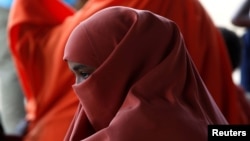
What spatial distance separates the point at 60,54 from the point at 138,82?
1.38ft

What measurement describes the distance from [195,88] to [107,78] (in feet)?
0.57

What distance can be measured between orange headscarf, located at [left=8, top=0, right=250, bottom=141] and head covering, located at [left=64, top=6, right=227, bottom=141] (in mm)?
259

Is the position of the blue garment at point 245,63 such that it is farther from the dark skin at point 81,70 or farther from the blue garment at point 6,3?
the dark skin at point 81,70

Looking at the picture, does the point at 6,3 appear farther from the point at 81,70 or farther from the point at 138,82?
the point at 138,82

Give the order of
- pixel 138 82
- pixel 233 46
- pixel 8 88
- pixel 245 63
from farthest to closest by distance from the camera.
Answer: pixel 245 63 < pixel 233 46 < pixel 8 88 < pixel 138 82

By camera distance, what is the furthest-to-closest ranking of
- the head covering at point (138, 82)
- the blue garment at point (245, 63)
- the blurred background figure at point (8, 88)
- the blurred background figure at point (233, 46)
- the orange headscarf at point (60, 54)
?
the blue garment at point (245, 63) → the blurred background figure at point (233, 46) → the blurred background figure at point (8, 88) → the orange headscarf at point (60, 54) → the head covering at point (138, 82)

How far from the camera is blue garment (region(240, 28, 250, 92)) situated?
7.25 ft

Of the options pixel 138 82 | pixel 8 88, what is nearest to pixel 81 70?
pixel 138 82

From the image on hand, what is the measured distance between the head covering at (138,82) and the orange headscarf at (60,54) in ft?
0.85

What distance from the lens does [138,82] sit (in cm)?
112

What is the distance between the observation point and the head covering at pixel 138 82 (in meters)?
1.11

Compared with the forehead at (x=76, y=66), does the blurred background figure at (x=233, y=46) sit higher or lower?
lower

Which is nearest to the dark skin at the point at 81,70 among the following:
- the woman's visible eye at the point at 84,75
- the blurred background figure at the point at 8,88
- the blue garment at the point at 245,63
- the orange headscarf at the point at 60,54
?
the woman's visible eye at the point at 84,75

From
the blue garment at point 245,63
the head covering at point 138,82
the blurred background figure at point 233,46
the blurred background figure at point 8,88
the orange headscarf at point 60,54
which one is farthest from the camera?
the blue garment at point 245,63
